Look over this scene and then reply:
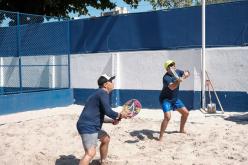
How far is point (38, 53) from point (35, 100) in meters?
3.49

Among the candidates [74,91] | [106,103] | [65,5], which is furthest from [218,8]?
[65,5]

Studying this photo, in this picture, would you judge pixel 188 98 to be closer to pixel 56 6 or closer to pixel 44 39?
pixel 44 39

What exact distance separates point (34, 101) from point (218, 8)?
6816 millimetres

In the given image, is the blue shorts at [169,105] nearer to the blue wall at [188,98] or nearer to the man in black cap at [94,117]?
the man in black cap at [94,117]

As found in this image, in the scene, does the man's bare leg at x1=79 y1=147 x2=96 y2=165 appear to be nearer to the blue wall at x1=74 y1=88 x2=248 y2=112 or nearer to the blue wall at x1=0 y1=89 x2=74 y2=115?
the blue wall at x1=74 y1=88 x2=248 y2=112

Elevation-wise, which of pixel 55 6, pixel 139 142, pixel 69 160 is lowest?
pixel 69 160

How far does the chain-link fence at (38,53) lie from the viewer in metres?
17.7

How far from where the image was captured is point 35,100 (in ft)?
51.1

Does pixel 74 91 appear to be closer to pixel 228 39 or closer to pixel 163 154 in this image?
pixel 228 39

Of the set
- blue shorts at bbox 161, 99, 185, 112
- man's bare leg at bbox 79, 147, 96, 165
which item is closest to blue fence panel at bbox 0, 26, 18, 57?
blue shorts at bbox 161, 99, 185, 112

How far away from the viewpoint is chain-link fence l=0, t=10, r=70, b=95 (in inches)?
695

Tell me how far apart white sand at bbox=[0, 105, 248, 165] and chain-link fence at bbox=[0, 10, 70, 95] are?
5.43 metres

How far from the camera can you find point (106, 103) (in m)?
→ 6.84

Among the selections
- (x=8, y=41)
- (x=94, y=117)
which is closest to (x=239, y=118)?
(x=94, y=117)
